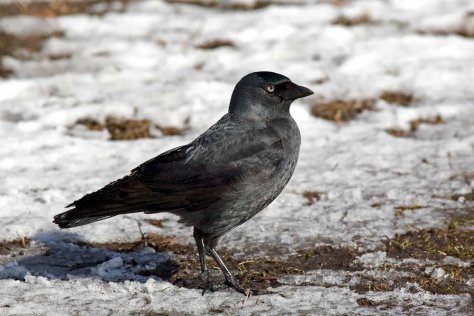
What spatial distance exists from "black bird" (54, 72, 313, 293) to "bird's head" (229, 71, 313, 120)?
0.17 meters

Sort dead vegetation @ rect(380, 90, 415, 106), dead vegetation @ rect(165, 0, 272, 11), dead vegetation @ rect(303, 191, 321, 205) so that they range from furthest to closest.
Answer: dead vegetation @ rect(165, 0, 272, 11) < dead vegetation @ rect(380, 90, 415, 106) < dead vegetation @ rect(303, 191, 321, 205)

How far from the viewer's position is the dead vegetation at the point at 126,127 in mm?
7965

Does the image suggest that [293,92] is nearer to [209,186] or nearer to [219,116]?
[209,186]

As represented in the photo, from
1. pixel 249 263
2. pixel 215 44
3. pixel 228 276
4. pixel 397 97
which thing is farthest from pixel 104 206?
pixel 215 44

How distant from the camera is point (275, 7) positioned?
38.7ft

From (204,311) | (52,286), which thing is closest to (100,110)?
(52,286)

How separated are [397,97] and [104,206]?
15.7ft

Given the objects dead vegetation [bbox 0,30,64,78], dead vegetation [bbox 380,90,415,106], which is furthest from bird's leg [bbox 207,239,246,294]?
dead vegetation [bbox 0,30,64,78]

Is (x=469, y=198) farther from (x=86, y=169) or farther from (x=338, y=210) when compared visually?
(x=86, y=169)

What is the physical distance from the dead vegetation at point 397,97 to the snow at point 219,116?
3.4 inches

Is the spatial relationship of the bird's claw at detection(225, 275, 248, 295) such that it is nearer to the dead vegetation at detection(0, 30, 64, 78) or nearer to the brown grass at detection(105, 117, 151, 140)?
the brown grass at detection(105, 117, 151, 140)

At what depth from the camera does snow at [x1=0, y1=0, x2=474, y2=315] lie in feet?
16.1

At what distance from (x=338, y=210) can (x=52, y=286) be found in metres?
2.39

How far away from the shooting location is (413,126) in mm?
8086
